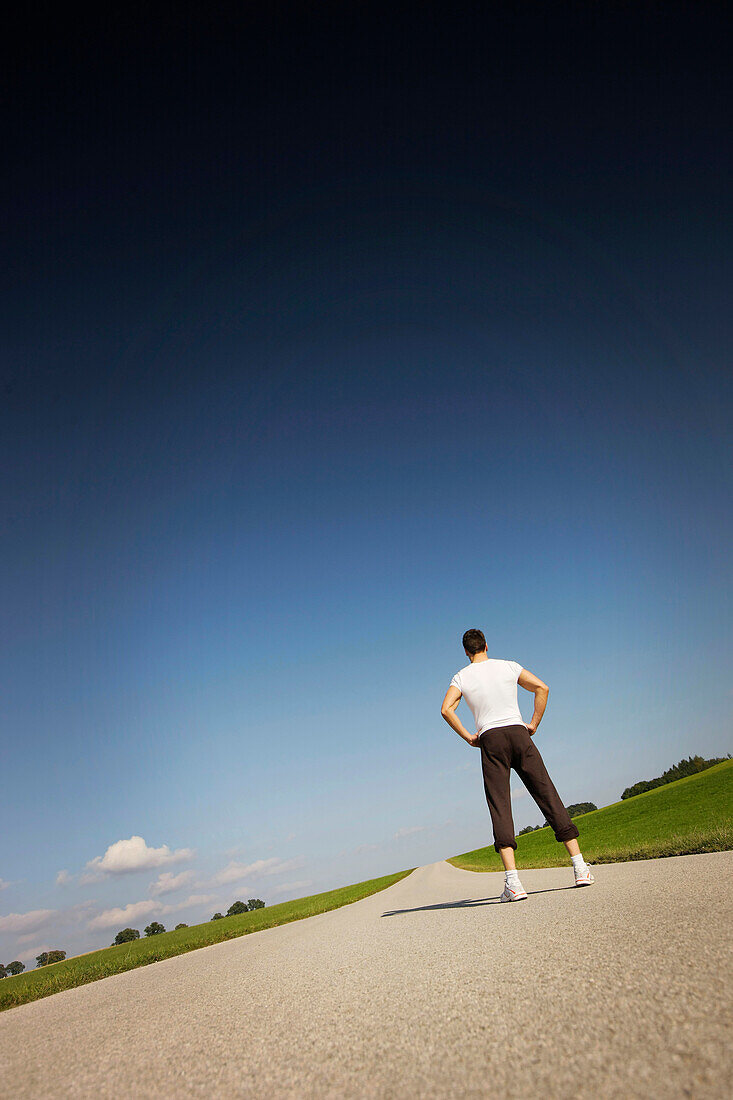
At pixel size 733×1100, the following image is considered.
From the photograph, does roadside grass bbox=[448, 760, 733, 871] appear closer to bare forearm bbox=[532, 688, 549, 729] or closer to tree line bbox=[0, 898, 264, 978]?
bare forearm bbox=[532, 688, 549, 729]

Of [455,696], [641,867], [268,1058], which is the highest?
[455,696]

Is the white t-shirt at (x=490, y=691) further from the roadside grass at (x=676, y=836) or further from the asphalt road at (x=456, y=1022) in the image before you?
the roadside grass at (x=676, y=836)

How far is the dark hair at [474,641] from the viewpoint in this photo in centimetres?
568

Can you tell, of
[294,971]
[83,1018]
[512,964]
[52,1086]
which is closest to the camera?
[52,1086]

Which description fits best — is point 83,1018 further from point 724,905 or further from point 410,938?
point 724,905

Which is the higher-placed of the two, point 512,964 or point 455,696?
point 455,696

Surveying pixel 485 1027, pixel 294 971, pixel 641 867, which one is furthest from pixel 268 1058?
pixel 641 867

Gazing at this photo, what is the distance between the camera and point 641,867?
218 inches

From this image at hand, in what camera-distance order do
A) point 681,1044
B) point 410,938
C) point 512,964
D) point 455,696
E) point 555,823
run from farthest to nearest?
1. point 455,696
2. point 555,823
3. point 410,938
4. point 512,964
5. point 681,1044

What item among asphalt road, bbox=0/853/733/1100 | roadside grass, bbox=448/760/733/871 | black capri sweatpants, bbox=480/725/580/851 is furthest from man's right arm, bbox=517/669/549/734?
roadside grass, bbox=448/760/733/871

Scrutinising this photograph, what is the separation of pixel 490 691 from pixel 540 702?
603 mm

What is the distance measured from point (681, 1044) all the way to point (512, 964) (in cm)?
133

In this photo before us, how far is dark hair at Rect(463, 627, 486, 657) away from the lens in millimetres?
5684

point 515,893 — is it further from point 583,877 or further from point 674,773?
point 674,773
